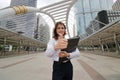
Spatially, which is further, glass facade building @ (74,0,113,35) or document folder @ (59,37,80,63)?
glass facade building @ (74,0,113,35)

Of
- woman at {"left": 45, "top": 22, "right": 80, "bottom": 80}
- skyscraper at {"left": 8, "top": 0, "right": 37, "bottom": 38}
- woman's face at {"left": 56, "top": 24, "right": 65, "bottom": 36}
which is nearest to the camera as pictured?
woman at {"left": 45, "top": 22, "right": 80, "bottom": 80}

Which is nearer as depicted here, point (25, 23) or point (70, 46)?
point (70, 46)

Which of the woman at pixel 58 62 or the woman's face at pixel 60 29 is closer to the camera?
the woman at pixel 58 62

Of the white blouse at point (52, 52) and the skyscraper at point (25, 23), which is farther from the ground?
the skyscraper at point (25, 23)

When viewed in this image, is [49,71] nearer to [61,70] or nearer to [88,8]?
[61,70]

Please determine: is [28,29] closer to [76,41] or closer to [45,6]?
[45,6]

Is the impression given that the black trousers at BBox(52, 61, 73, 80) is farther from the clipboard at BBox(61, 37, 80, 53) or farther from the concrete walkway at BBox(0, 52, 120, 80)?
the concrete walkway at BBox(0, 52, 120, 80)

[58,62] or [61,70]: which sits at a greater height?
[58,62]

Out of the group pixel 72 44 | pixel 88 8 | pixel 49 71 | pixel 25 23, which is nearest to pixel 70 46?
pixel 72 44

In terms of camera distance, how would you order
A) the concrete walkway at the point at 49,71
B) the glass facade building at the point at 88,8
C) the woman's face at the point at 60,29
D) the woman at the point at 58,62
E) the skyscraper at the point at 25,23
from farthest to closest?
1. the skyscraper at the point at 25,23
2. the glass facade building at the point at 88,8
3. the concrete walkway at the point at 49,71
4. the woman's face at the point at 60,29
5. the woman at the point at 58,62

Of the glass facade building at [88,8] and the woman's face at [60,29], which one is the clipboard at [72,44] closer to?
the woman's face at [60,29]

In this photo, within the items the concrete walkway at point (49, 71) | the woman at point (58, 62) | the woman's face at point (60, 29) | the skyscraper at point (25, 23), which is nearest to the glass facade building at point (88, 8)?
the skyscraper at point (25, 23)

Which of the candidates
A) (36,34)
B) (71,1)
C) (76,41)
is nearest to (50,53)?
(76,41)

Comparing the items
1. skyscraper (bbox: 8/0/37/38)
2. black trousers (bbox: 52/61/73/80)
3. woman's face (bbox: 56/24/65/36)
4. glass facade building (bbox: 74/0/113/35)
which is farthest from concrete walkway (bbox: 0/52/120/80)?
skyscraper (bbox: 8/0/37/38)
